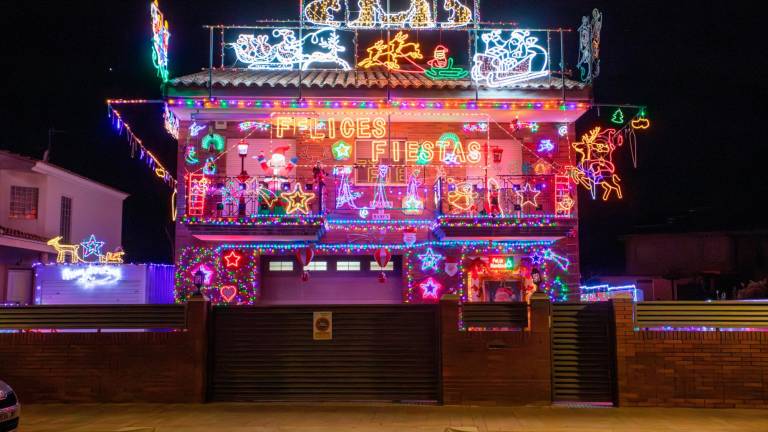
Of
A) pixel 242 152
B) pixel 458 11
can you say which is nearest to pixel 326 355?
pixel 242 152

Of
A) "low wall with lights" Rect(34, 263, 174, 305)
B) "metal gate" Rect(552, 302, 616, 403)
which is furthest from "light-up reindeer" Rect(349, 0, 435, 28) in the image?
"metal gate" Rect(552, 302, 616, 403)

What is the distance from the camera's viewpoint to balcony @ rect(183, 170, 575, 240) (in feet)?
52.7

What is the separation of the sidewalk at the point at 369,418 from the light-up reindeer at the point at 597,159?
7.47 m

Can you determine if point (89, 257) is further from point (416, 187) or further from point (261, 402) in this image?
point (261, 402)

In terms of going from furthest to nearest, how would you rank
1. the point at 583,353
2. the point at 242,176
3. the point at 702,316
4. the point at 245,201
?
the point at 245,201 < the point at 242,176 < the point at 583,353 < the point at 702,316

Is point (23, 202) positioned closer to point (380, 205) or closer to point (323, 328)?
point (380, 205)

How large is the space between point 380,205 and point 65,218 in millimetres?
16608

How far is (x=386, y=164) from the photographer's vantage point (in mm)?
17672

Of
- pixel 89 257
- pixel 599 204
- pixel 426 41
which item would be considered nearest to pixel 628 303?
pixel 426 41

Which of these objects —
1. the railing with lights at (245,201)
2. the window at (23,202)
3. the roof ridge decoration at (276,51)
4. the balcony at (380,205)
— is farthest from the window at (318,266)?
the window at (23,202)

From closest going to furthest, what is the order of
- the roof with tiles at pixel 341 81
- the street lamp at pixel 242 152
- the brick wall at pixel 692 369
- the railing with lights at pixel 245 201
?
1. the brick wall at pixel 692 369
2. the railing with lights at pixel 245 201
3. the roof with tiles at pixel 341 81
4. the street lamp at pixel 242 152

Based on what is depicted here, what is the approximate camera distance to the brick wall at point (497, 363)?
11484 millimetres

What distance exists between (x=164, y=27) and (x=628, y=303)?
12.5 meters

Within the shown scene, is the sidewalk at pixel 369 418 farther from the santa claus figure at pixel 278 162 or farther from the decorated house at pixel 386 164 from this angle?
the santa claus figure at pixel 278 162
